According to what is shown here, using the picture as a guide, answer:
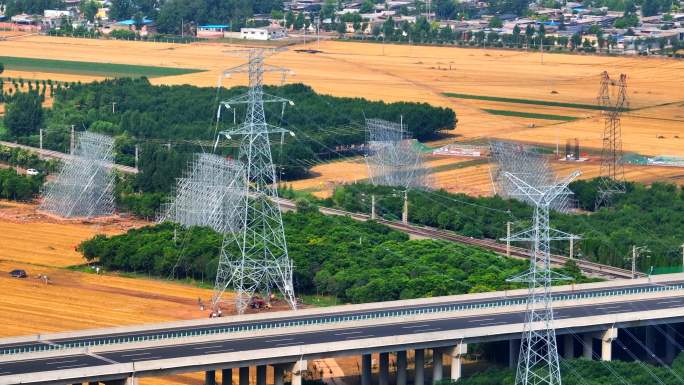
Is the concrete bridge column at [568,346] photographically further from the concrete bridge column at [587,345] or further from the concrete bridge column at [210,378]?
the concrete bridge column at [210,378]

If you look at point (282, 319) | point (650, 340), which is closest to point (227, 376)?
point (282, 319)

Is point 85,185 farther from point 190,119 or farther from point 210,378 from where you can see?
point 210,378

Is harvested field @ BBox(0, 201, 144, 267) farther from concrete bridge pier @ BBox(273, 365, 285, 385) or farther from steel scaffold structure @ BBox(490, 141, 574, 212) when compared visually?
concrete bridge pier @ BBox(273, 365, 285, 385)

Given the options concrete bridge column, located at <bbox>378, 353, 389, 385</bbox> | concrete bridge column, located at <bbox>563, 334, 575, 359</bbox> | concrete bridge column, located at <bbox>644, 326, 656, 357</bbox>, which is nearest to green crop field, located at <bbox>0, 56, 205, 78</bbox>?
concrete bridge column, located at <bbox>644, 326, 656, 357</bbox>

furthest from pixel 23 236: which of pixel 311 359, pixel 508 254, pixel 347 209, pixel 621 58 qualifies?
pixel 621 58

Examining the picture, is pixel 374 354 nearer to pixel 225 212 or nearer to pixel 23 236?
pixel 225 212
